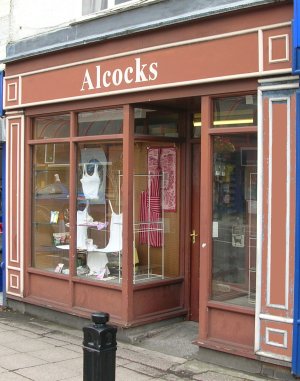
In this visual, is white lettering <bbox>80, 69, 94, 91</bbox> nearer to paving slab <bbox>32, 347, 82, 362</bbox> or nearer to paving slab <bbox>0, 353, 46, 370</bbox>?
paving slab <bbox>32, 347, 82, 362</bbox>

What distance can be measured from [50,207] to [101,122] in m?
1.71

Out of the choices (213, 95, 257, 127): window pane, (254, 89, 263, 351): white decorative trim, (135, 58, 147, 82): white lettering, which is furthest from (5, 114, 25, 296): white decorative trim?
(254, 89, 263, 351): white decorative trim

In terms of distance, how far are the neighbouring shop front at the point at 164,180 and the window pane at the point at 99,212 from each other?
17mm

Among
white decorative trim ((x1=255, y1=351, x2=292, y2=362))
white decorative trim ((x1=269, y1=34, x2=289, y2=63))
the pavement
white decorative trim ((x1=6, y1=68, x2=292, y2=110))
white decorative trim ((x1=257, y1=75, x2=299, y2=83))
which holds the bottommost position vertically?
the pavement

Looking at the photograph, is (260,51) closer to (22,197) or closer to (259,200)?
(259,200)

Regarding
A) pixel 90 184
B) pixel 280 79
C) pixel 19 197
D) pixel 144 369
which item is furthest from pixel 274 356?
pixel 19 197

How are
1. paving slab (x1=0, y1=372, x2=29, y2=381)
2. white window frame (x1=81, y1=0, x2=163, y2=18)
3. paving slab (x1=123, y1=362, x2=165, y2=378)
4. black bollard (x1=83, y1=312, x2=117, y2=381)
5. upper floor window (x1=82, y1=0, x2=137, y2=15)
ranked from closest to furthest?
black bollard (x1=83, y1=312, x2=117, y2=381), paving slab (x1=0, y1=372, x2=29, y2=381), paving slab (x1=123, y1=362, x2=165, y2=378), white window frame (x1=81, y1=0, x2=163, y2=18), upper floor window (x1=82, y1=0, x2=137, y2=15)

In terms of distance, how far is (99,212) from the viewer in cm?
771

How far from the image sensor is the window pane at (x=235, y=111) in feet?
19.1

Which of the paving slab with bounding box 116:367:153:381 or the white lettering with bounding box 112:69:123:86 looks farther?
the white lettering with bounding box 112:69:123:86

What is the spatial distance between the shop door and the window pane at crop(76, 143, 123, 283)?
3.21ft

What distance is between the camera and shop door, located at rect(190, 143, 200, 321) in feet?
24.6

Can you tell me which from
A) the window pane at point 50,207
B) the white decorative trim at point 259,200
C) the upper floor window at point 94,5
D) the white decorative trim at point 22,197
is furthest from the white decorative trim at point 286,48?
the white decorative trim at point 22,197

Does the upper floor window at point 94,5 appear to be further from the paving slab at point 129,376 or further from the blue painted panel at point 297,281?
the paving slab at point 129,376
